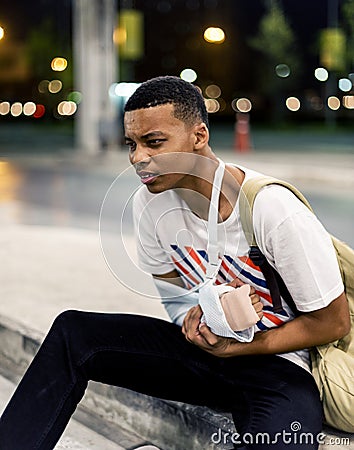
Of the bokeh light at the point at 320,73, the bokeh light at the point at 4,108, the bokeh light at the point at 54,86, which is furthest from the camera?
the bokeh light at the point at 320,73

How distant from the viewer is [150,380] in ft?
9.98

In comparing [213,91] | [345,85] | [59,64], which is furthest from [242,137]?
[213,91]

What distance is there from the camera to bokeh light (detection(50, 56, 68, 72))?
55.1 m

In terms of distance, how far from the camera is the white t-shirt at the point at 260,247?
2666 mm

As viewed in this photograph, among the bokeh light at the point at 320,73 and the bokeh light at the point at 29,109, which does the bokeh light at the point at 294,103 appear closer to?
the bokeh light at the point at 320,73

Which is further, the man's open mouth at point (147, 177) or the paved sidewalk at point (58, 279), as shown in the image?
the paved sidewalk at point (58, 279)

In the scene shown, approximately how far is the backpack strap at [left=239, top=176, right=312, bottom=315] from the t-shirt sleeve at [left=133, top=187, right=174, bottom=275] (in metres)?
0.47

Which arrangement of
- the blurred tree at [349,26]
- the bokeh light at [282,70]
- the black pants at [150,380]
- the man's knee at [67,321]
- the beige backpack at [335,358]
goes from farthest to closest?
1. the bokeh light at [282,70]
2. the blurred tree at [349,26]
3. the man's knee at [67,321]
4. the beige backpack at [335,358]
5. the black pants at [150,380]

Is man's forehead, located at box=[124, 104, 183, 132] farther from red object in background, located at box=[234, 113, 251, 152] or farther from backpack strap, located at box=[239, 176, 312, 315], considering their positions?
red object in background, located at box=[234, 113, 251, 152]

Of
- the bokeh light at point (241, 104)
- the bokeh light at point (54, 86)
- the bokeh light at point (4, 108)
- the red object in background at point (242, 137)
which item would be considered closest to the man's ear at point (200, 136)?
the red object in background at point (242, 137)

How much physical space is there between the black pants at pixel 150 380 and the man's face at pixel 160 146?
54cm

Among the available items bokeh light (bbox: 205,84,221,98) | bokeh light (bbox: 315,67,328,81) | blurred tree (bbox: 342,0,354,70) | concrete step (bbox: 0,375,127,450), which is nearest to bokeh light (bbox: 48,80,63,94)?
bokeh light (bbox: 205,84,221,98)

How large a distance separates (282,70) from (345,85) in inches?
161

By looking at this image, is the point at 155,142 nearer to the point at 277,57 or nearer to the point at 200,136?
Answer: the point at 200,136
